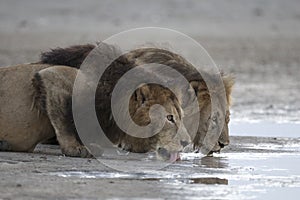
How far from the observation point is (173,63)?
9.37 metres

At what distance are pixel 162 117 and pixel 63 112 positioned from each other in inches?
32.9

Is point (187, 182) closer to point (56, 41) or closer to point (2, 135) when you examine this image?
point (2, 135)

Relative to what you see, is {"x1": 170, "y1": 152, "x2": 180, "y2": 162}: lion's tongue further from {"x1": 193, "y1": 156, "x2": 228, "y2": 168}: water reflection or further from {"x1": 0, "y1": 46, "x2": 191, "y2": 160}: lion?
{"x1": 193, "y1": 156, "x2": 228, "y2": 168}: water reflection

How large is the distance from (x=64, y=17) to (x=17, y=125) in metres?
19.0

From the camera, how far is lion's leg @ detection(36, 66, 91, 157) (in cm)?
886

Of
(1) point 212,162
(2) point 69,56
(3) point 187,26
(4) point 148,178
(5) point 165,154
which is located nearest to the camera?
(4) point 148,178

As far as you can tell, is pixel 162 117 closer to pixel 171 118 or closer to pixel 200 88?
pixel 171 118

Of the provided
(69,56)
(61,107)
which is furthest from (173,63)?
(61,107)

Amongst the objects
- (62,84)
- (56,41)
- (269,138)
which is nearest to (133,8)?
(56,41)

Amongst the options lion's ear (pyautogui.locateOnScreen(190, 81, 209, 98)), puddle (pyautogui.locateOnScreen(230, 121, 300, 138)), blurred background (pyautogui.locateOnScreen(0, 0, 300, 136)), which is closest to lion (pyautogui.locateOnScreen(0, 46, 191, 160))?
lion's ear (pyautogui.locateOnScreen(190, 81, 209, 98))

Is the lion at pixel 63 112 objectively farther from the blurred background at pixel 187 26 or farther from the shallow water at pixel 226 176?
the blurred background at pixel 187 26

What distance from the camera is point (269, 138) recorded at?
37.0 feet

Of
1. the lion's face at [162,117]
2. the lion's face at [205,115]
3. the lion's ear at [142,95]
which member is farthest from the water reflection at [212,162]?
the lion's ear at [142,95]

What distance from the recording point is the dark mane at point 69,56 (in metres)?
9.41
